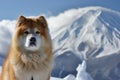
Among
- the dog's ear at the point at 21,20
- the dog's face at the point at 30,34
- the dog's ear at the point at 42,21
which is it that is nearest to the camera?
the dog's face at the point at 30,34

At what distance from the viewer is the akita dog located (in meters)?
8.35

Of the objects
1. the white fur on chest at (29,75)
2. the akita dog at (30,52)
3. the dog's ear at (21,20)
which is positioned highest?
the dog's ear at (21,20)

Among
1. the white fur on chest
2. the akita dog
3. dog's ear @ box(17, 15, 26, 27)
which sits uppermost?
dog's ear @ box(17, 15, 26, 27)

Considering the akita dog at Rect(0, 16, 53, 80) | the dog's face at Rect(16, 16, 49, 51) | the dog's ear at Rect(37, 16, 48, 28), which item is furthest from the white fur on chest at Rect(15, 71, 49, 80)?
the dog's ear at Rect(37, 16, 48, 28)

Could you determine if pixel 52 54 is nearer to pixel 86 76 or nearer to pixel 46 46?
pixel 46 46

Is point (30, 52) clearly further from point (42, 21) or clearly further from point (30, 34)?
point (42, 21)

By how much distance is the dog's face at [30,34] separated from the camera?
827 cm

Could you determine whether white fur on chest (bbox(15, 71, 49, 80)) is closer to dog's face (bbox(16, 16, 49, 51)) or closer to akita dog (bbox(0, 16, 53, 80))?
akita dog (bbox(0, 16, 53, 80))

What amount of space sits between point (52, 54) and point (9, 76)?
2.87 feet

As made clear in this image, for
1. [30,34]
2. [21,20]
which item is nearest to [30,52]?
[30,34]

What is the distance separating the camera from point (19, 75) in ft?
28.0

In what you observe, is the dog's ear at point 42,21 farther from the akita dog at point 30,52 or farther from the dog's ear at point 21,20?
the dog's ear at point 21,20

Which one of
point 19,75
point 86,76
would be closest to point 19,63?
point 19,75

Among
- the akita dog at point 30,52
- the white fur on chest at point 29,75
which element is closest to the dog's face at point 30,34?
the akita dog at point 30,52
